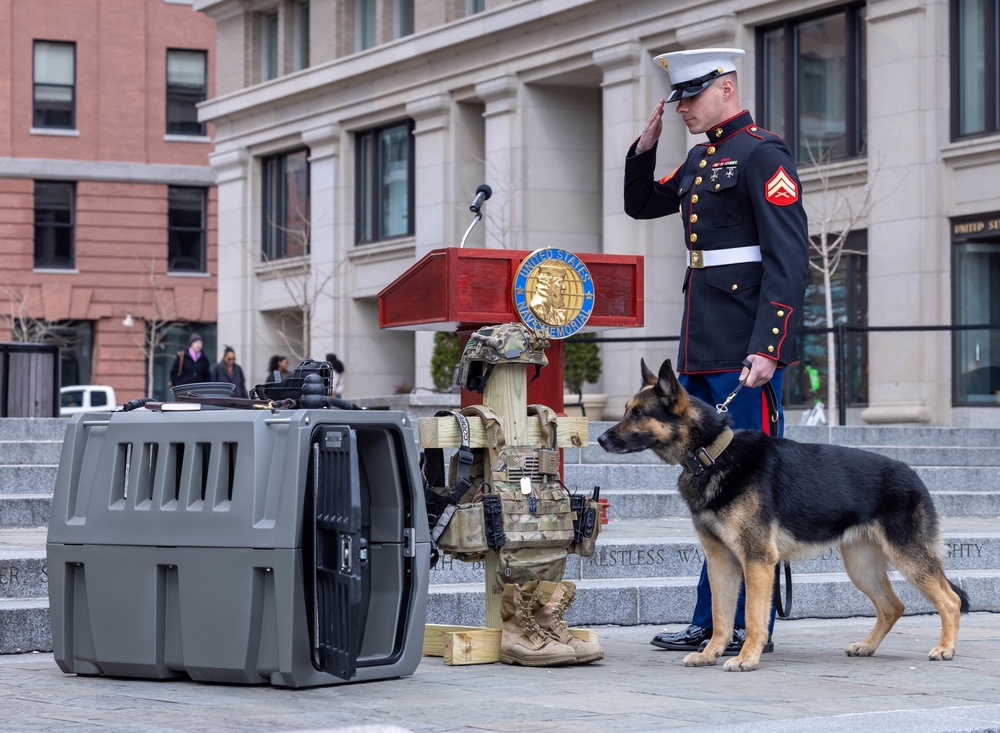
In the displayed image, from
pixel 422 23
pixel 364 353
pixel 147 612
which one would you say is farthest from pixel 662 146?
pixel 147 612

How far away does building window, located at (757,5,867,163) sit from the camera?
2542 centimetres

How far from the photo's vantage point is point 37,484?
12.1 metres

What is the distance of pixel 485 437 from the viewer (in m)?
7.11

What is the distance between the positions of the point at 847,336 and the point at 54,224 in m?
27.4

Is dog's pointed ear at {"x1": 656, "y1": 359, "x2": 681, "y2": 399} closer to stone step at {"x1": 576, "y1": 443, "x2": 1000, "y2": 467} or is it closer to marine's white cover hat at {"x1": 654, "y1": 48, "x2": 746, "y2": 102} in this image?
marine's white cover hat at {"x1": 654, "y1": 48, "x2": 746, "y2": 102}

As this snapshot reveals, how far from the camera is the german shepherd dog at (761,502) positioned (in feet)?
23.0

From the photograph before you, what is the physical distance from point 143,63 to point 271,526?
42.9 metres

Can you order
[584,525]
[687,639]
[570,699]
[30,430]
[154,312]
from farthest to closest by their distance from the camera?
[154,312]
[30,430]
[687,639]
[584,525]
[570,699]

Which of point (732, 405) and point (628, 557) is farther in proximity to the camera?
point (628, 557)

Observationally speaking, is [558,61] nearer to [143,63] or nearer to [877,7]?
[877,7]

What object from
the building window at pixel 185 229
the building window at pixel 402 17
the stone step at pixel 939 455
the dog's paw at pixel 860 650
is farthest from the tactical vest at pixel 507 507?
the building window at pixel 185 229

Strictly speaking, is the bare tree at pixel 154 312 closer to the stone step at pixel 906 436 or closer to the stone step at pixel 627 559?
the stone step at pixel 906 436

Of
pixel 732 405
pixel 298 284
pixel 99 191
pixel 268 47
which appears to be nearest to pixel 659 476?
pixel 732 405

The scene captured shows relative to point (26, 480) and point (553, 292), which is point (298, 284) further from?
point (553, 292)
